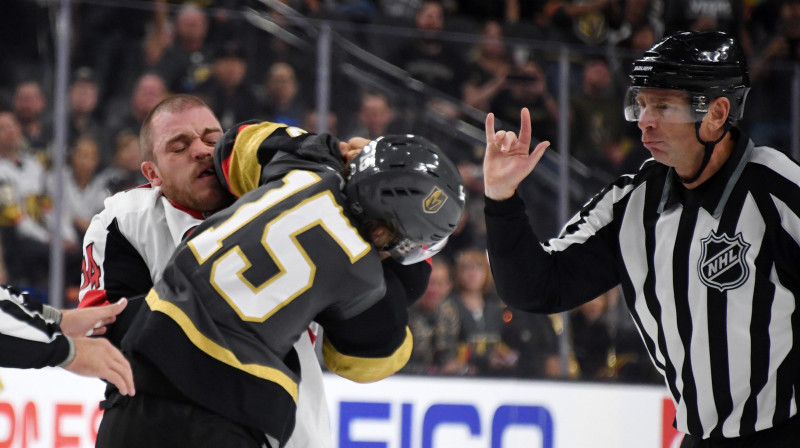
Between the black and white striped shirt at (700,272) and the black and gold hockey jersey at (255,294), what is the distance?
2.51 ft

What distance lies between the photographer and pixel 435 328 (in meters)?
5.07

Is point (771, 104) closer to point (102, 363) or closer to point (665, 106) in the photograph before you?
point (665, 106)

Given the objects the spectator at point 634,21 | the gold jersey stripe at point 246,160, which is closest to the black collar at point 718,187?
the gold jersey stripe at point 246,160

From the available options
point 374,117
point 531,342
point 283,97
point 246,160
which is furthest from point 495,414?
point 246,160

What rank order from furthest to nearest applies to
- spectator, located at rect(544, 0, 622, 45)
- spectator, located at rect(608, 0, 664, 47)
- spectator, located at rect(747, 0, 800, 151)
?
spectator, located at rect(544, 0, 622, 45)
spectator, located at rect(608, 0, 664, 47)
spectator, located at rect(747, 0, 800, 151)

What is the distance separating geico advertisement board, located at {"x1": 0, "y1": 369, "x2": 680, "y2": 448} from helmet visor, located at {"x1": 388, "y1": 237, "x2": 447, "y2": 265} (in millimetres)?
2219

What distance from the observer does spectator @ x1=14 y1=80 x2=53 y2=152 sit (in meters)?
4.72

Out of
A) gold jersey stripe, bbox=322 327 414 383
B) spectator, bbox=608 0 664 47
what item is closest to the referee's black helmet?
gold jersey stripe, bbox=322 327 414 383

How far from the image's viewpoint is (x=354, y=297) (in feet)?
7.40

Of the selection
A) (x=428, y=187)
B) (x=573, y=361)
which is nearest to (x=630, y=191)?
(x=428, y=187)

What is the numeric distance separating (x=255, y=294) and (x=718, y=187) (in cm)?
134

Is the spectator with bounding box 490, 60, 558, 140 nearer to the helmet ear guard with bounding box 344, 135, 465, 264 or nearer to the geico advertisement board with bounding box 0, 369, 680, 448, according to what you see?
the geico advertisement board with bounding box 0, 369, 680, 448

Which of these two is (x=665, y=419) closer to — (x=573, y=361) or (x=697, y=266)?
(x=573, y=361)

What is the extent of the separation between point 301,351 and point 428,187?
53cm
